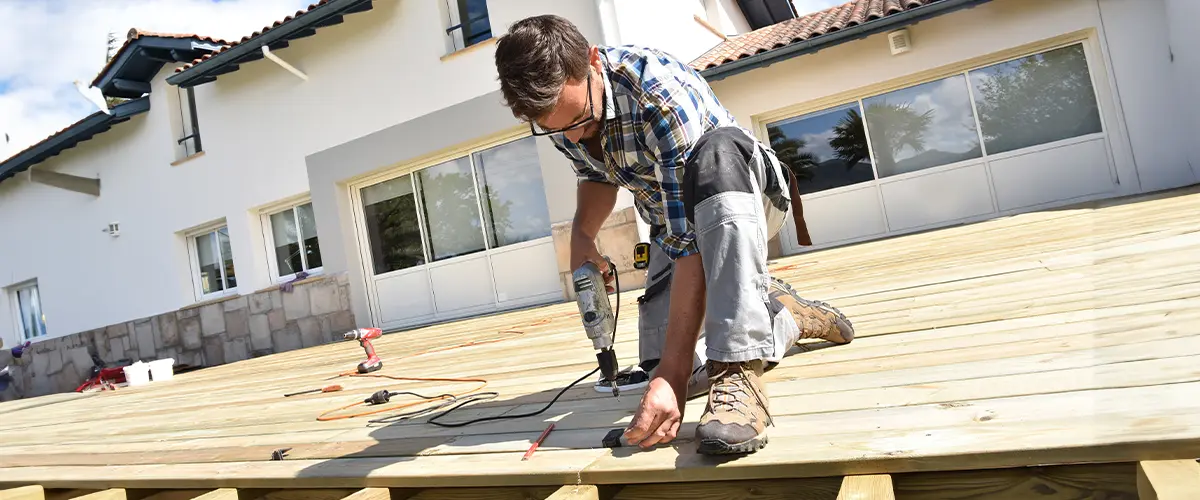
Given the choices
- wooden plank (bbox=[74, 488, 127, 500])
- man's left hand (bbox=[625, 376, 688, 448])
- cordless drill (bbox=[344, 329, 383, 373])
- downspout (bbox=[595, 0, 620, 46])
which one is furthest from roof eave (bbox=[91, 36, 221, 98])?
man's left hand (bbox=[625, 376, 688, 448])

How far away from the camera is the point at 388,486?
4.99ft

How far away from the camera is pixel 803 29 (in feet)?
25.2

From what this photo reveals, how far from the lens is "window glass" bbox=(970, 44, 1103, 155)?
659cm

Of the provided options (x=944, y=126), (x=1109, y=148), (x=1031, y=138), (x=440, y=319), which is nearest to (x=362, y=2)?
(x=440, y=319)

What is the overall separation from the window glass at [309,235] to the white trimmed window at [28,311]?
603 centimetres

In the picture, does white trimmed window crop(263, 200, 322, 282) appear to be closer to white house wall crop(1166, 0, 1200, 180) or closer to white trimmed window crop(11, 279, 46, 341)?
white trimmed window crop(11, 279, 46, 341)

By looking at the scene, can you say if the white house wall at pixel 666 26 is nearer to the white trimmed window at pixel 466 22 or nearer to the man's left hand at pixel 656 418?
the white trimmed window at pixel 466 22

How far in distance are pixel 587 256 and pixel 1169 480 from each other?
141cm

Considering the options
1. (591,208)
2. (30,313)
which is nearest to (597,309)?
(591,208)

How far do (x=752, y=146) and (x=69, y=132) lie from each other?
37.4 feet

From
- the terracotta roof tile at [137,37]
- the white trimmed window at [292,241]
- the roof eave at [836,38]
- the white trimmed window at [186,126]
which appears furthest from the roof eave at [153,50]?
the roof eave at [836,38]

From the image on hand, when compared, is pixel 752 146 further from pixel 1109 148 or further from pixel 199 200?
pixel 199 200

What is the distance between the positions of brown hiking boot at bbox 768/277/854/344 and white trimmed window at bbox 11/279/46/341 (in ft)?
44.1

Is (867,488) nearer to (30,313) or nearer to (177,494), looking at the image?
(177,494)
